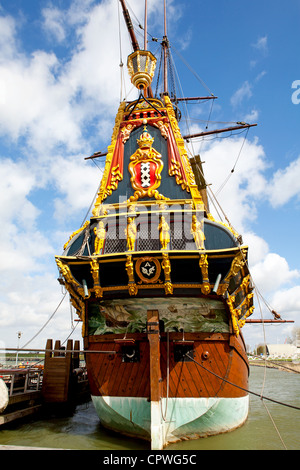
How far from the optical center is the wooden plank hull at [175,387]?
859 centimetres

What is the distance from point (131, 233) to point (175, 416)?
5107 millimetres

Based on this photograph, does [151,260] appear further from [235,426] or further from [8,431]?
[8,431]

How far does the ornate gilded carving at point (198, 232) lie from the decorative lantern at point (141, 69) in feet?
20.1

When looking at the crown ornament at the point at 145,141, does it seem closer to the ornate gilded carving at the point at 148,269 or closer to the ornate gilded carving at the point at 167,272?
the ornate gilded carving at the point at 148,269

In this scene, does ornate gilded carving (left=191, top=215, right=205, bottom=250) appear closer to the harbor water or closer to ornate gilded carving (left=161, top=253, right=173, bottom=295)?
ornate gilded carving (left=161, top=253, right=173, bottom=295)

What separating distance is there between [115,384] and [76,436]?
7.55 feet

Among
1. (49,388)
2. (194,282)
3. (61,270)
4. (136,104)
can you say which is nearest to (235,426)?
(194,282)

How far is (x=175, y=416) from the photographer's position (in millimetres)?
8539

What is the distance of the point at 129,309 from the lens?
944 centimetres

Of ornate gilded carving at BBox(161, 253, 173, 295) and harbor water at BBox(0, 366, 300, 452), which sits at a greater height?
ornate gilded carving at BBox(161, 253, 173, 295)

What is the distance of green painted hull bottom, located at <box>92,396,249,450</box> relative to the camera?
8.51 metres

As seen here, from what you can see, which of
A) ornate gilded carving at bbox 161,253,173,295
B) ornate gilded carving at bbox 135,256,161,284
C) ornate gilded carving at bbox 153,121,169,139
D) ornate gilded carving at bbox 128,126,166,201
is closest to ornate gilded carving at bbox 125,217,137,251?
ornate gilded carving at bbox 135,256,161,284

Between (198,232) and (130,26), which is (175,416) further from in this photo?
(130,26)

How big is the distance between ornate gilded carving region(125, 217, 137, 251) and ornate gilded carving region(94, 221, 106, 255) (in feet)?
2.48
